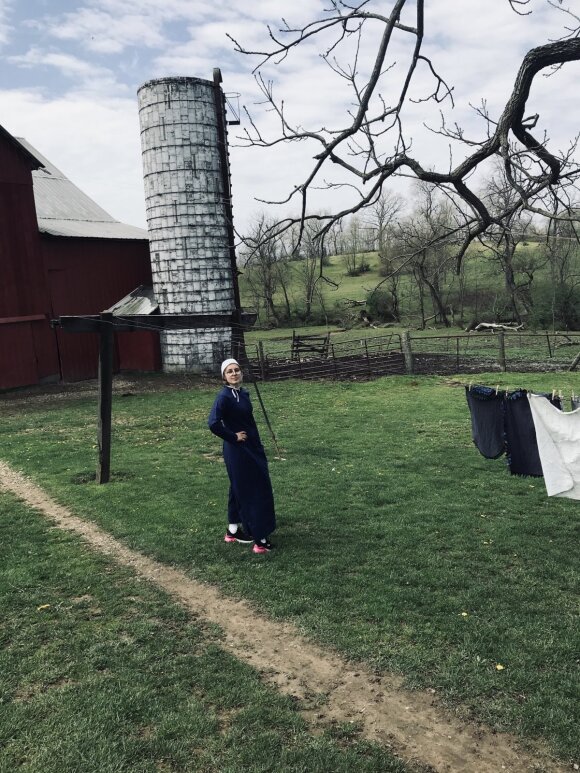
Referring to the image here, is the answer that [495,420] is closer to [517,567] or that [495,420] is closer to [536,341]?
[517,567]

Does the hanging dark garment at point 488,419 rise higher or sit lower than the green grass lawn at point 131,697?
higher

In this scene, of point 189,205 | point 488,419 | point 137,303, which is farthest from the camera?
point 137,303

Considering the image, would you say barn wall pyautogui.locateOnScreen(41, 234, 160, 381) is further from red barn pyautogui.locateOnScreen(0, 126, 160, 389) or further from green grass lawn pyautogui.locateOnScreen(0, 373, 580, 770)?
green grass lawn pyautogui.locateOnScreen(0, 373, 580, 770)

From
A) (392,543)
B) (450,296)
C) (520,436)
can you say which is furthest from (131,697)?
(450,296)

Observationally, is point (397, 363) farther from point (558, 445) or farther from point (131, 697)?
point (131, 697)

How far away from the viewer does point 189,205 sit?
2323 cm

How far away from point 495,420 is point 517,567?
2.76 m

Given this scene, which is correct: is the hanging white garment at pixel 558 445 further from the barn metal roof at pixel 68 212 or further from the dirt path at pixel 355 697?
the barn metal roof at pixel 68 212

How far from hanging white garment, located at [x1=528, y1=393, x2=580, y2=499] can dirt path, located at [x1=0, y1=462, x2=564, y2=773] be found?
4108mm

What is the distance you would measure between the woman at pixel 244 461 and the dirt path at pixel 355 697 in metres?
0.97

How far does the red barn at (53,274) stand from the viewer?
20891 mm

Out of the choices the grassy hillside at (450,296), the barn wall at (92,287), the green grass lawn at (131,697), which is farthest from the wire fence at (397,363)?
the grassy hillside at (450,296)

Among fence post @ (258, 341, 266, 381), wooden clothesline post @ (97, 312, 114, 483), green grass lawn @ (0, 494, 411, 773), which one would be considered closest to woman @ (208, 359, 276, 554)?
green grass lawn @ (0, 494, 411, 773)

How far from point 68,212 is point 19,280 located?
6.90m
